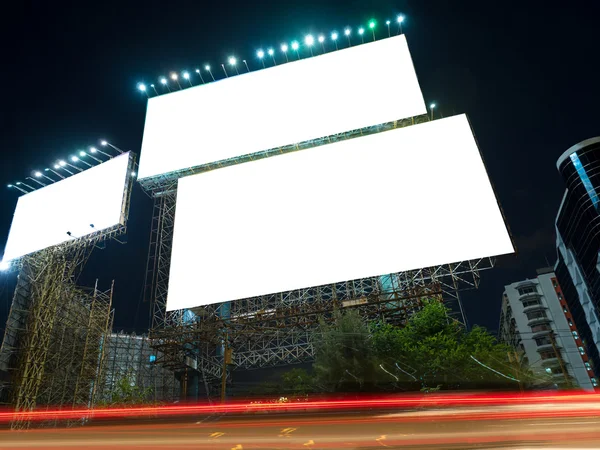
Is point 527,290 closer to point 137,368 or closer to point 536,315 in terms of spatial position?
point 536,315

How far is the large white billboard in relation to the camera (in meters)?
21.9

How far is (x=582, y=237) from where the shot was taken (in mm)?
46219

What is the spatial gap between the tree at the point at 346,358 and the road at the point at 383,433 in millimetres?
6663

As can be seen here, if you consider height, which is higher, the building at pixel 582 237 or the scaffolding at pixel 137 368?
the building at pixel 582 237

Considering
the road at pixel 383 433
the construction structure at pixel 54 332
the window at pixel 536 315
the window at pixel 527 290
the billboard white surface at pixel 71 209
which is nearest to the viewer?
the road at pixel 383 433

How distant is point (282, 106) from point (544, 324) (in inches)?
1967

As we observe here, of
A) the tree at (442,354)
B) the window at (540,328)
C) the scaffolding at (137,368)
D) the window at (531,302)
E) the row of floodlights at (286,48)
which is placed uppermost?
the row of floodlights at (286,48)

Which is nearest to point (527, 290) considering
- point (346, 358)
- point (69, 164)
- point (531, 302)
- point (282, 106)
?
point (531, 302)

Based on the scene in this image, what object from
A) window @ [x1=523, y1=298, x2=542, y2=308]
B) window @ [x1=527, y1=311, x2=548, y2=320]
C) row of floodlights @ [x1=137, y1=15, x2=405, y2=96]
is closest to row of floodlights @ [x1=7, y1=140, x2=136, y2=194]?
row of floodlights @ [x1=137, y1=15, x2=405, y2=96]

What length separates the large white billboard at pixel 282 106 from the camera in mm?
21891

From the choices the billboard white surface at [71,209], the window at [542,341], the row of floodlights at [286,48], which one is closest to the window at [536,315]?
the window at [542,341]

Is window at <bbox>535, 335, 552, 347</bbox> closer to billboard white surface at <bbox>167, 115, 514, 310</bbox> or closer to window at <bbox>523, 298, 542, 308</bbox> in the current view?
window at <bbox>523, 298, 542, 308</bbox>

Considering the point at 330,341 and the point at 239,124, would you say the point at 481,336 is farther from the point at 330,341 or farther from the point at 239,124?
the point at 239,124

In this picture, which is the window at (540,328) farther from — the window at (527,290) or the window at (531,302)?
the window at (527,290)
